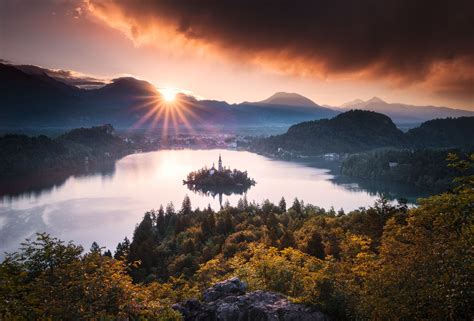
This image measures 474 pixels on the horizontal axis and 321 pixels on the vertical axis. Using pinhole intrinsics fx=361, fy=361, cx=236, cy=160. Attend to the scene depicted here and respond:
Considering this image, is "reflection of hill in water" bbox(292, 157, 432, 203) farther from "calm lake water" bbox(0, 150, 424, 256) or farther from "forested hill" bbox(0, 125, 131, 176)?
"forested hill" bbox(0, 125, 131, 176)

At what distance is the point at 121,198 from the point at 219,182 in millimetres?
38923

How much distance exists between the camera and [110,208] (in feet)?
302

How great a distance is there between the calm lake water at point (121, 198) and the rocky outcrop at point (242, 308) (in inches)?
2185

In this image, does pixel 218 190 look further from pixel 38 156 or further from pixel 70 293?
pixel 70 293

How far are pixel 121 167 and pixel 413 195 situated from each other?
122 metres

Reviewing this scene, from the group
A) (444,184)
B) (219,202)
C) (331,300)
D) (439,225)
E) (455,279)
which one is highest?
(439,225)

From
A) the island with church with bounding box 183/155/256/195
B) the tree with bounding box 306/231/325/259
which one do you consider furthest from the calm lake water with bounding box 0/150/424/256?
the tree with bounding box 306/231/325/259

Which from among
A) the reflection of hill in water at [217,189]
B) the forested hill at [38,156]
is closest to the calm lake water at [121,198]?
the reflection of hill in water at [217,189]

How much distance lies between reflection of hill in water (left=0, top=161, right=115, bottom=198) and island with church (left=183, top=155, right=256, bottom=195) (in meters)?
38.3

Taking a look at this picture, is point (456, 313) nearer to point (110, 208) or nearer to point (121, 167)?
point (110, 208)

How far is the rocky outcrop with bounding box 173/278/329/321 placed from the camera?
1141cm

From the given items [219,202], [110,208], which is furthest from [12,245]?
[219,202]

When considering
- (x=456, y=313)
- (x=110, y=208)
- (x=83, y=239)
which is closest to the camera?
(x=456, y=313)

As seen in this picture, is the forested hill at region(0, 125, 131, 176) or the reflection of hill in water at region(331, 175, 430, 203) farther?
the forested hill at region(0, 125, 131, 176)
